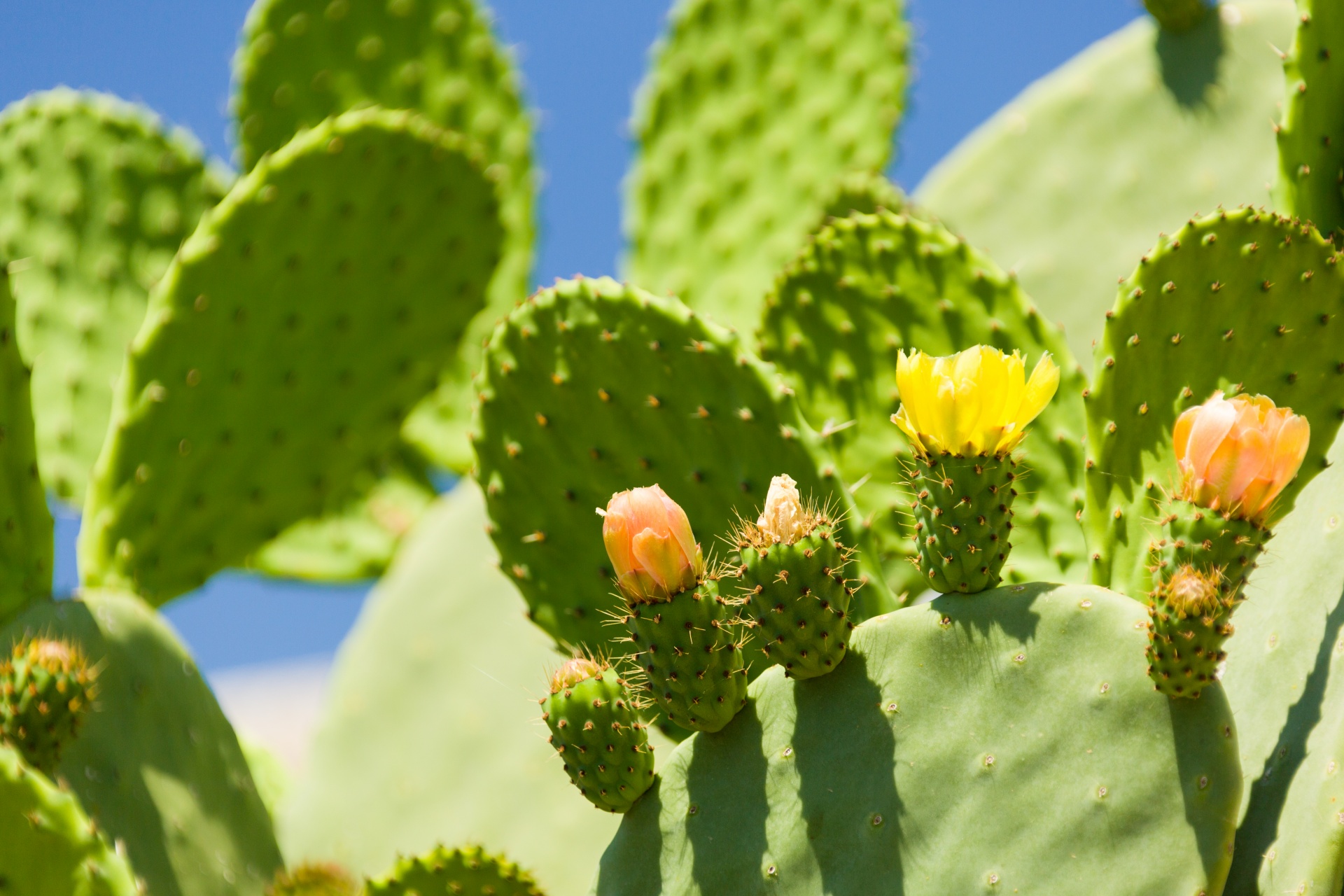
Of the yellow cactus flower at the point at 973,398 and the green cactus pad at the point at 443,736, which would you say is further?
the green cactus pad at the point at 443,736

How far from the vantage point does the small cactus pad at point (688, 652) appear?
3.52 feet

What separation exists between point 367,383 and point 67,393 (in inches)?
23.4

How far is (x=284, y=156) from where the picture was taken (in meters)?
1.84

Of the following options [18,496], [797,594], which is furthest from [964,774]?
[18,496]

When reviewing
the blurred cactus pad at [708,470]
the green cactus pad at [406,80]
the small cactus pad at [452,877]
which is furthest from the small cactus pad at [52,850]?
the green cactus pad at [406,80]

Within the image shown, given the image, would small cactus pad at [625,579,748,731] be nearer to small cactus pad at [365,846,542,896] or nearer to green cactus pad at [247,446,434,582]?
small cactus pad at [365,846,542,896]

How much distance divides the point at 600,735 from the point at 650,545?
0.18 metres

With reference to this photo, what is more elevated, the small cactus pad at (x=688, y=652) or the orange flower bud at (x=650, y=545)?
the orange flower bud at (x=650, y=545)

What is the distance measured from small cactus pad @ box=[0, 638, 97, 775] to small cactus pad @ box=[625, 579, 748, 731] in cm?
62

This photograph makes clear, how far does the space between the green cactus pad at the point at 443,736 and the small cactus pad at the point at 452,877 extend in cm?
63

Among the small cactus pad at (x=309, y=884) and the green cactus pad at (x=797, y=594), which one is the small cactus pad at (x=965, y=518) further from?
the small cactus pad at (x=309, y=884)

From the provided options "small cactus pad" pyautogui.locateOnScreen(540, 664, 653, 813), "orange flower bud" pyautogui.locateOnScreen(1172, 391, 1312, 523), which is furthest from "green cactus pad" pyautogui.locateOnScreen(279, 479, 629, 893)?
"orange flower bud" pyautogui.locateOnScreen(1172, 391, 1312, 523)

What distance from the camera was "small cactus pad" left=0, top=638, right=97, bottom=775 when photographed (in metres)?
1.30

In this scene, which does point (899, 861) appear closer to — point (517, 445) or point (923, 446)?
point (923, 446)
